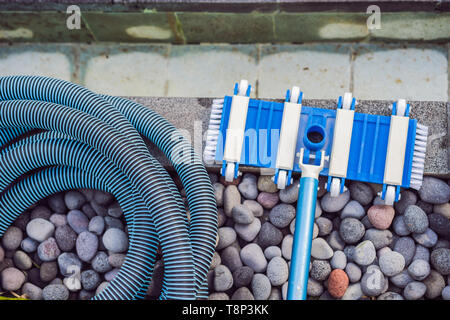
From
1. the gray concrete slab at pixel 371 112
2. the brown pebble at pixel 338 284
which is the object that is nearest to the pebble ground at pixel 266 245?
the brown pebble at pixel 338 284

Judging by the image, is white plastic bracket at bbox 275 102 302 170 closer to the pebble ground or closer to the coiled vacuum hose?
the pebble ground

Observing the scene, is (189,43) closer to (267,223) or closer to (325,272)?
(267,223)

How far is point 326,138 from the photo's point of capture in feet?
7.77

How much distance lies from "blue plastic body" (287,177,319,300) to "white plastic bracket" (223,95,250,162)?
0.46 meters

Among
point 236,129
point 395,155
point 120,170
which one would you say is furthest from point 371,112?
point 120,170

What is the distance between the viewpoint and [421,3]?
8.33ft

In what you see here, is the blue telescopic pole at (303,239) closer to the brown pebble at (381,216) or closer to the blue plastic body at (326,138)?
the blue plastic body at (326,138)

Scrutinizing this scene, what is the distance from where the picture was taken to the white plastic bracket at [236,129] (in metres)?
2.43

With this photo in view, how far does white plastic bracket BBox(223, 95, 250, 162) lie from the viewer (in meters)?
2.43

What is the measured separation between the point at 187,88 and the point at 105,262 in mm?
1199

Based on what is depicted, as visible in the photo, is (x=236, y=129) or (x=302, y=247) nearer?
(x=302, y=247)

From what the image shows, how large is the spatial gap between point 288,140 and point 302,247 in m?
0.61

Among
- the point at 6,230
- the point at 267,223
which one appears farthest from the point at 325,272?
the point at 6,230

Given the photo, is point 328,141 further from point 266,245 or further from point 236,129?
point 266,245
